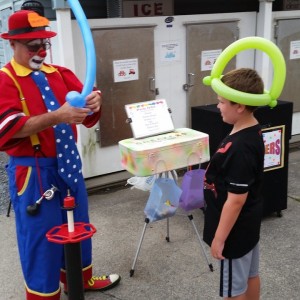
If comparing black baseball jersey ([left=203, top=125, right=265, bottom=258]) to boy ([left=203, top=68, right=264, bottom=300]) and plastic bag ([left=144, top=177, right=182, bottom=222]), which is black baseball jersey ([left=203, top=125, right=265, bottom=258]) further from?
plastic bag ([left=144, top=177, right=182, bottom=222])

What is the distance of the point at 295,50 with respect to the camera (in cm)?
639

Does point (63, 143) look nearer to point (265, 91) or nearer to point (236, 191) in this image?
point (236, 191)

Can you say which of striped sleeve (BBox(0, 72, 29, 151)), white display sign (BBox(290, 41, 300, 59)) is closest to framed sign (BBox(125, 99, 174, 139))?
striped sleeve (BBox(0, 72, 29, 151))

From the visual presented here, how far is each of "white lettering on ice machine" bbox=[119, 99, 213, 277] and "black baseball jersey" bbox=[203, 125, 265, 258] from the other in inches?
30.1

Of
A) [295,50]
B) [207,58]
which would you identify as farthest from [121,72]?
[295,50]

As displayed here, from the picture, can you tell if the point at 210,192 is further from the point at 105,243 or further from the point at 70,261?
the point at 105,243

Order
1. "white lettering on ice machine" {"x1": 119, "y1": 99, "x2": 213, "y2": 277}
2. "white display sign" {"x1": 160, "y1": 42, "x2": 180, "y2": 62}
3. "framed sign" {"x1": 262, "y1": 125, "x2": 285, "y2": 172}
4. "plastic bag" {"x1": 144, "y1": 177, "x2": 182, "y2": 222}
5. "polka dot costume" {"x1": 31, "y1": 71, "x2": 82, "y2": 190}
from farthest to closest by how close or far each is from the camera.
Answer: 1. "white display sign" {"x1": 160, "y1": 42, "x2": 180, "y2": 62}
2. "framed sign" {"x1": 262, "y1": 125, "x2": 285, "y2": 172}
3. "plastic bag" {"x1": 144, "y1": 177, "x2": 182, "y2": 222}
4. "white lettering on ice machine" {"x1": 119, "y1": 99, "x2": 213, "y2": 277}
5. "polka dot costume" {"x1": 31, "y1": 71, "x2": 82, "y2": 190}

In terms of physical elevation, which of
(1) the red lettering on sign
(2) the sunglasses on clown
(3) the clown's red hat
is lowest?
(2) the sunglasses on clown

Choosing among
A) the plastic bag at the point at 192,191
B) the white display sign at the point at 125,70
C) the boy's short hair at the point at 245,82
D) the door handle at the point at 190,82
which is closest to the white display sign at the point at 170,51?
the door handle at the point at 190,82

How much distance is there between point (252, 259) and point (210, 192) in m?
0.49

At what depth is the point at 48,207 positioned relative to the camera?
258 cm

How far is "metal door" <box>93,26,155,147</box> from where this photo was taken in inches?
193

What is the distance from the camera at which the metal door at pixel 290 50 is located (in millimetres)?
6195

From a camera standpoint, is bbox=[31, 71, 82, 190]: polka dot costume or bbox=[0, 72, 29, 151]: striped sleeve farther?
bbox=[31, 71, 82, 190]: polka dot costume
